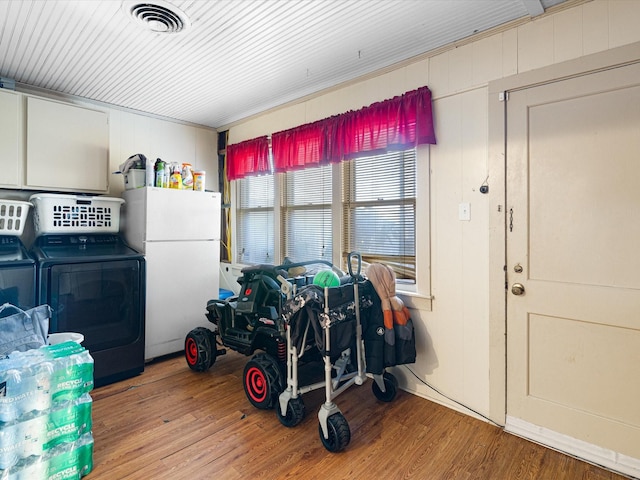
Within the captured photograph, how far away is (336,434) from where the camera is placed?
197 centimetres

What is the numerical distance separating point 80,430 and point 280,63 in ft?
9.04

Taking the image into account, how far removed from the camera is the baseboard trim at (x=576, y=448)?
1819mm

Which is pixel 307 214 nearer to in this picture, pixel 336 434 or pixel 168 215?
pixel 168 215

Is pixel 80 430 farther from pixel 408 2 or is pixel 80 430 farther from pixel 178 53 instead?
pixel 408 2

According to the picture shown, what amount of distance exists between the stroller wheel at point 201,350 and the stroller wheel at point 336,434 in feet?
4.77

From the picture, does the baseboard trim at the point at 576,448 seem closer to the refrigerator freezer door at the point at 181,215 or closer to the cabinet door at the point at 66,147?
the refrigerator freezer door at the point at 181,215

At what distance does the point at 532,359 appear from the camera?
2.13m

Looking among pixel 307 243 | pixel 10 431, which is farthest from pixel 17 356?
pixel 307 243

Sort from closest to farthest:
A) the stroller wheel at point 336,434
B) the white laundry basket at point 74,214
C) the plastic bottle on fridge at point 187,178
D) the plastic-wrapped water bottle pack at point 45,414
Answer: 1. the plastic-wrapped water bottle pack at point 45,414
2. the stroller wheel at point 336,434
3. the white laundry basket at point 74,214
4. the plastic bottle on fridge at point 187,178

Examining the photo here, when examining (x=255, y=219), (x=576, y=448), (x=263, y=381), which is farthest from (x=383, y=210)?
(x=576, y=448)

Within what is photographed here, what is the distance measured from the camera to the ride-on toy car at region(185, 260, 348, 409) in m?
2.38

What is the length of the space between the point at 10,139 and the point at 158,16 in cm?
185

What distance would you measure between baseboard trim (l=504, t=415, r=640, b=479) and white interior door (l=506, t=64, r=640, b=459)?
0.11 feet

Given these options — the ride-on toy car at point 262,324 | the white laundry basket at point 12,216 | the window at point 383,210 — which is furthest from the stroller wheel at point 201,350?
the white laundry basket at point 12,216
